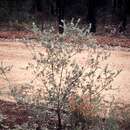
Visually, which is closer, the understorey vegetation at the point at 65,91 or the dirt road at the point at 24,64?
the understorey vegetation at the point at 65,91

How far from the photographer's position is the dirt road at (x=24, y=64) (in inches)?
465

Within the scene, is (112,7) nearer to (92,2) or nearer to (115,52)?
(92,2)

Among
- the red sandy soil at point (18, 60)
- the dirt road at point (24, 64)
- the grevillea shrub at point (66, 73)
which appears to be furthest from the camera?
the dirt road at point (24, 64)

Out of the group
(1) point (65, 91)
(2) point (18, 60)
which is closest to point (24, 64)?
(2) point (18, 60)

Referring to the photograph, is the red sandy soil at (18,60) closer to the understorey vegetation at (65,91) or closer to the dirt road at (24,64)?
the dirt road at (24,64)

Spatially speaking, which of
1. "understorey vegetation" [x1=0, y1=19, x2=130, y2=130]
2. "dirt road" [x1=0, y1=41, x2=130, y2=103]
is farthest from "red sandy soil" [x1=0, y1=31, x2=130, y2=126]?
"understorey vegetation" [x1=0, y1=19, x2=130, y2=130]

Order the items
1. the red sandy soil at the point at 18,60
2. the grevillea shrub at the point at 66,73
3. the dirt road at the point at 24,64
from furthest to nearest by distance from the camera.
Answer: the dirt road at the point at 24,64 < the red sandy soil at the point at 18,60 < the grevillea shrub at the point at 66,73

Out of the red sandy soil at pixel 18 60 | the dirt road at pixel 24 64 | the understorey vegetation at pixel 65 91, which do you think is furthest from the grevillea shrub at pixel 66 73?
the dirt road at pixel 24 64

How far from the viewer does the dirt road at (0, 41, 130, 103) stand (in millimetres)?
11812

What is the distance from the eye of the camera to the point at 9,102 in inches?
381

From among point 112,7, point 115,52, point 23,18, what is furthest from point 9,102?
point 112,7

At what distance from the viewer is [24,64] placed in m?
14.8

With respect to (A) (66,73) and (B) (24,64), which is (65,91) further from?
(B) (24,64)

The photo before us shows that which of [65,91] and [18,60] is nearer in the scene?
[65,91]
